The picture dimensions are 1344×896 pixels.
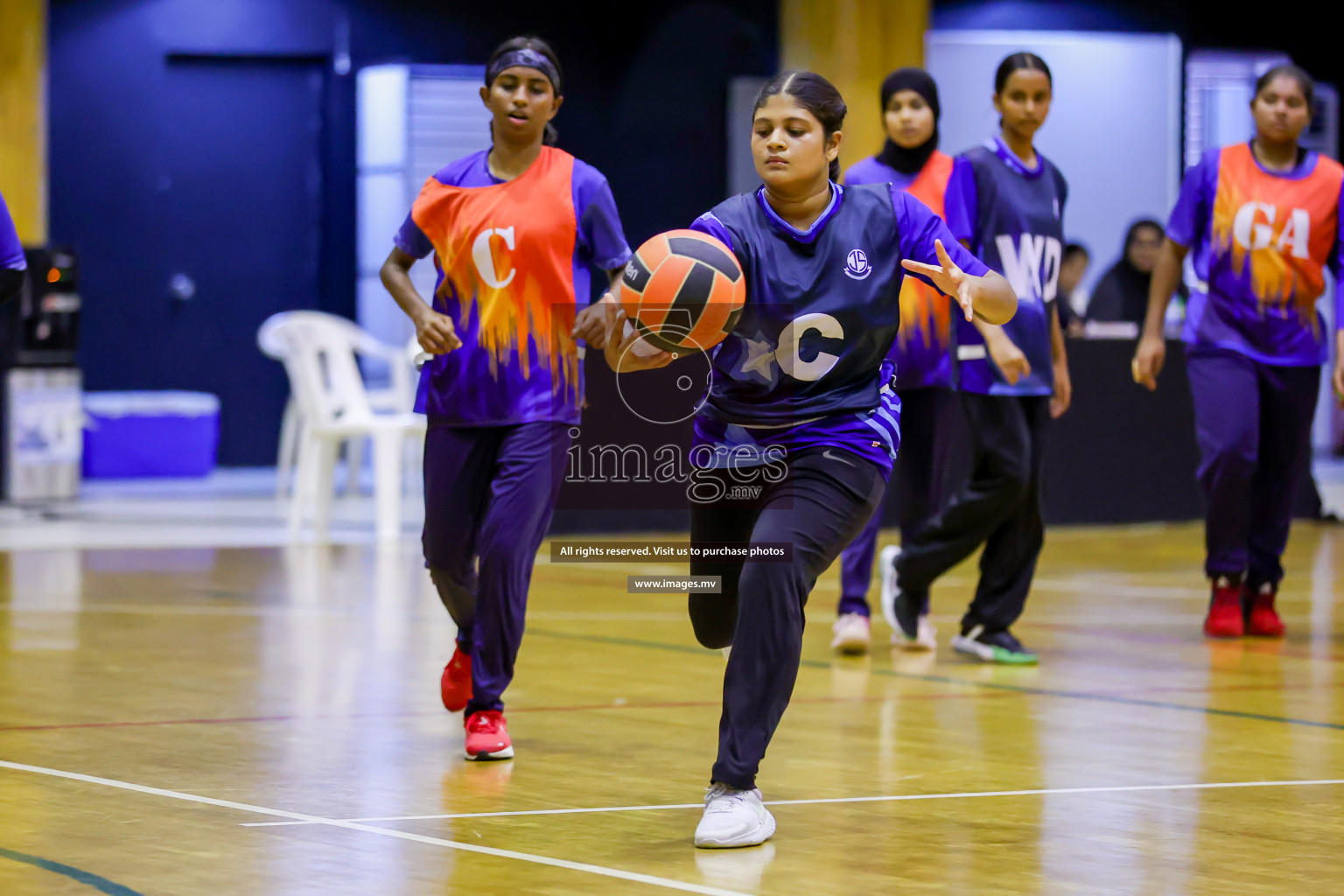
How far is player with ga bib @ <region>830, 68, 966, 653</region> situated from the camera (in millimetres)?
6602

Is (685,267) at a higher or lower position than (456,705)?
higher

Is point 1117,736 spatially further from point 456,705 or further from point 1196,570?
point 1196,570

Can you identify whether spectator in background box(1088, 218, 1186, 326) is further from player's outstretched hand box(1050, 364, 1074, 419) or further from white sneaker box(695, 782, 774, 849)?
white sneaker box(695, 782, 774, 849)

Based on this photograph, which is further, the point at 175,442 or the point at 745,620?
the point at 175,442

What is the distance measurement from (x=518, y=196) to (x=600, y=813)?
5.33 ft

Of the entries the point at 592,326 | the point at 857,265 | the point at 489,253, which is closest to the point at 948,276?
the point at 857,265

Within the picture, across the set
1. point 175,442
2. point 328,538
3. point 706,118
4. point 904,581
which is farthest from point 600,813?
point 706,118

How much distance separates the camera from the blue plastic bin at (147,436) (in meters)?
15.7

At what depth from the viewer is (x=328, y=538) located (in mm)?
10844

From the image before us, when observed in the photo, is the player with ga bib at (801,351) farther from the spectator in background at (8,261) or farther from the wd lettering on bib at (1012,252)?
the wd lettering on bib at (1012,252)

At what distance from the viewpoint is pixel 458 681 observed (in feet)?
16.7

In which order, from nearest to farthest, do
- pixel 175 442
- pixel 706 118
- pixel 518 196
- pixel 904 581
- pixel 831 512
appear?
pixel 831 512 → pixel 518 196 → pixel 904 581 → pixel 175 442 → pixel 706 118

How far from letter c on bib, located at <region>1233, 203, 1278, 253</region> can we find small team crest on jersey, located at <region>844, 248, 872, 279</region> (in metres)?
3.33

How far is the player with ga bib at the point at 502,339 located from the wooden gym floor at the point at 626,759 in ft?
1.49
